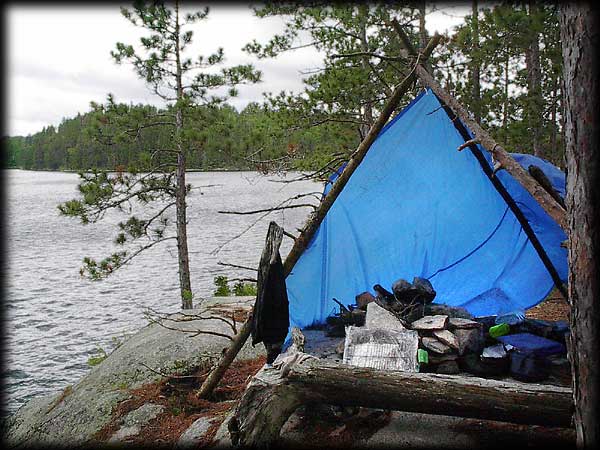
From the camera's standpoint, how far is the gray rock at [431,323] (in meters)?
5.38

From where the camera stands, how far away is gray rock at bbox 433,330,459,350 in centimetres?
513

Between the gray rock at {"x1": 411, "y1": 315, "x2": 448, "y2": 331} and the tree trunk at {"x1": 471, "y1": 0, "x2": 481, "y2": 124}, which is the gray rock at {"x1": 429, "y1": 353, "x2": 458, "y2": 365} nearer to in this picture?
the gray rock at {"x1": 411, "y1": 315, "x2": 448, "y2": 331}

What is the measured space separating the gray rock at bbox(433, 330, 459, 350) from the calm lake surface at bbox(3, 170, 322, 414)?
8.18ft

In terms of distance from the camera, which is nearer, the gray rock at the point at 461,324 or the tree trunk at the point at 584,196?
the tree trunk at the point at 584,196

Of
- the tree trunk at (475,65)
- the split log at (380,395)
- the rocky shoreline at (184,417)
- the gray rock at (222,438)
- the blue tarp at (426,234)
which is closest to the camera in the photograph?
the split log at (380,395)

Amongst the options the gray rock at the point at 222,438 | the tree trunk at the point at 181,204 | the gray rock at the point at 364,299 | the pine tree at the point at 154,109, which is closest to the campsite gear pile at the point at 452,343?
the gray rock at the point at 364,299

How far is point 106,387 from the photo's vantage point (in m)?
6.62

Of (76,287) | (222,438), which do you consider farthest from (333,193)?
(76,287)

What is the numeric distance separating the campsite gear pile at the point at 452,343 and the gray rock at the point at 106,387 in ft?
7.97

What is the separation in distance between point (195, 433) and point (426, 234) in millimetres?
4023

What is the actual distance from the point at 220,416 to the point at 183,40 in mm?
9405

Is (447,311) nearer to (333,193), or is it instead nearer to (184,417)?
(333,193)

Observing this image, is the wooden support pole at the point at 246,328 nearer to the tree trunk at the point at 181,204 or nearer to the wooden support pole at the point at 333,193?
the wooden support pole at the point at 333,193

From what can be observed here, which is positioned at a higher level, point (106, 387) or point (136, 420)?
point (136, 420)
